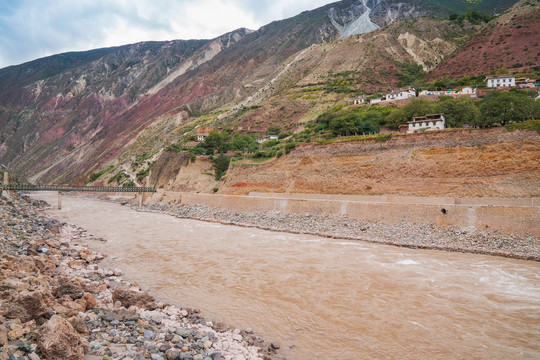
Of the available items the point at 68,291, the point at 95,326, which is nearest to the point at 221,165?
the point at 68,291

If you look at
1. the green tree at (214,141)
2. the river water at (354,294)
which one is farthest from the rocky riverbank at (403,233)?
the green tree at (214,141)

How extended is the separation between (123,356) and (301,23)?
154 metres

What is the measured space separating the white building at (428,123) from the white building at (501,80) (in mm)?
22990

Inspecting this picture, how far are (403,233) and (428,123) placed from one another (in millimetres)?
16488

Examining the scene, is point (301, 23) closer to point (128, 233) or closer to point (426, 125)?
point (426, 125)

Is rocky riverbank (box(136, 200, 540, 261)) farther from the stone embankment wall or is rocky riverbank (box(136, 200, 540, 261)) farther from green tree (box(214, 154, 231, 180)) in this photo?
green tree (box(214, 154, 231, 180))

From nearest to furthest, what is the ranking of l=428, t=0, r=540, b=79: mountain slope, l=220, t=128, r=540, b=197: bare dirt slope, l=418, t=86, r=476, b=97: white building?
l=220, t=128, r=540, b=197: bare dirt slope < l=418, t=86, r=476, b=97: white building < l=428, t=0, r=540, b=79: mountain slope

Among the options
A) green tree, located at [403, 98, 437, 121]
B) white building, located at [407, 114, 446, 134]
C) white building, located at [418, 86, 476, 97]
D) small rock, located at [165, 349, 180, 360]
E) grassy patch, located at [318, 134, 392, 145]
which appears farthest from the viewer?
white building, located at [418, 86, 476, 97]

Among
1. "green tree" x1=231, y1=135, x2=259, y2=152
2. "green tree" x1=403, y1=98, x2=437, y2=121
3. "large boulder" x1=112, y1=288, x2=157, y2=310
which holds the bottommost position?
"large boulder" x1=112, y1=288, x2=157, y2=310

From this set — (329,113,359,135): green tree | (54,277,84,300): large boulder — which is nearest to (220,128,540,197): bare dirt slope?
(329,113,359,135): green tree

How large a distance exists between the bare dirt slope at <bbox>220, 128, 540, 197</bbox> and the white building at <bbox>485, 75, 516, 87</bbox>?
31387 millimetres

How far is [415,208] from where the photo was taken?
70.4ft

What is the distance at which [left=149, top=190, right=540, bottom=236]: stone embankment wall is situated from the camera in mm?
17562

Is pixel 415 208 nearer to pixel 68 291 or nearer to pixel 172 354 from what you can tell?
pixel 172 354
